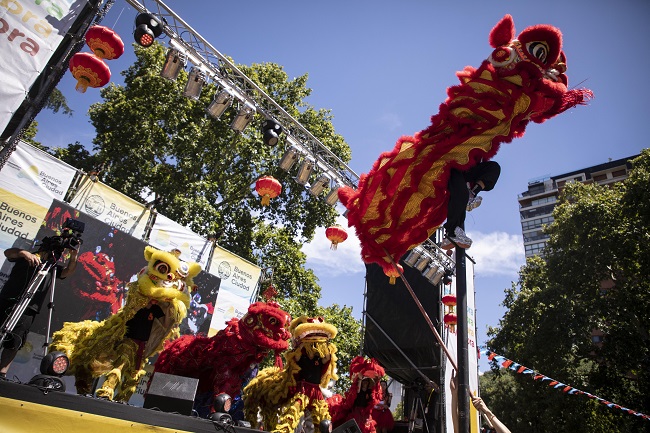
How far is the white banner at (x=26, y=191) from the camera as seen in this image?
16.5ft

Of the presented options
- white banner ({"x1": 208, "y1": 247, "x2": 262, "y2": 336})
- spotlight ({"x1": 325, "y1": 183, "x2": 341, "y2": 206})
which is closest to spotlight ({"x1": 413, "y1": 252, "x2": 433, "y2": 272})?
spotlight ({"x1": 325, "y1": 183, "x2": 341, "y2": 206})

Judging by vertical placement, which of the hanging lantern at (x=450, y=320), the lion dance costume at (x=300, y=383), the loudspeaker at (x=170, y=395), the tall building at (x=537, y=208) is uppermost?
the tall building at (x=537, y=208)

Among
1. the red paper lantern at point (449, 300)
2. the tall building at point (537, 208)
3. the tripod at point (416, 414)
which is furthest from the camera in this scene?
the tall building at point (537, 208)

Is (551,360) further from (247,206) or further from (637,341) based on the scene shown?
(247,206)

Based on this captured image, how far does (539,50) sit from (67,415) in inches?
115

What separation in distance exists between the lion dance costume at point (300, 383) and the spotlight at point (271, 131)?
123 inches

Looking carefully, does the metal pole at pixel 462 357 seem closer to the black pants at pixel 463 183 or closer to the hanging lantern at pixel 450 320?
the black pants at pixel 463 183

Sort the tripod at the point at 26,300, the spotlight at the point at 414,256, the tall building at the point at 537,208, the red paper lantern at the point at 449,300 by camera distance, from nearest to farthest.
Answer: the tripod at the point at 26,300 → the red paper lantern at the point at 449,300 → the spotlight at the point at 414,256 → the tall building at the point at 537,208

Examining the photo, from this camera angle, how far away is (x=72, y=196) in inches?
232

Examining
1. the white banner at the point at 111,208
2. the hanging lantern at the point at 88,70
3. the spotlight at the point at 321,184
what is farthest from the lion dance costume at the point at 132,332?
the spotlight at the point at 321,184

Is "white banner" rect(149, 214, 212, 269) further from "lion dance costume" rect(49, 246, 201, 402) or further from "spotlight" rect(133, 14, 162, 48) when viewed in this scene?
"lion dance costume" rect(49, 246, 201, 402)

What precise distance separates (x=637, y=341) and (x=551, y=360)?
244cm

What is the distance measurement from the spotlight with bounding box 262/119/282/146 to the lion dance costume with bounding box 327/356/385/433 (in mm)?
3399

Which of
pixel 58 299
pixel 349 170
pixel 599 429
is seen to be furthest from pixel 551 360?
pixel 58 299
